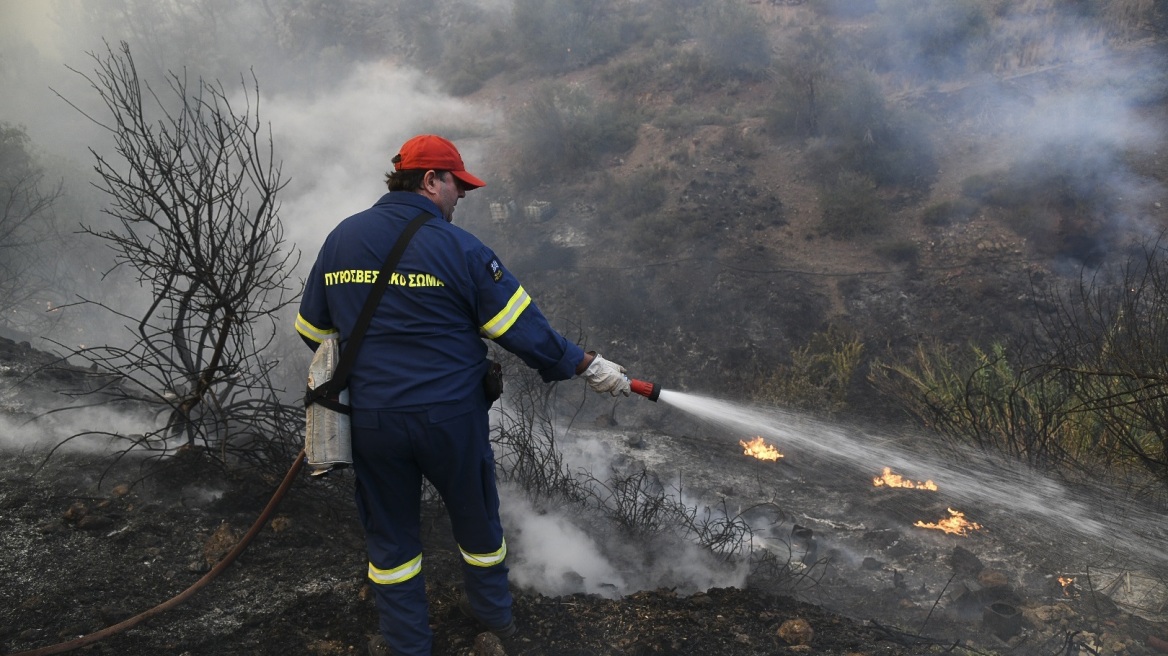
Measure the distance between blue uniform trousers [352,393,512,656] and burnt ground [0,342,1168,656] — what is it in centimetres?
26

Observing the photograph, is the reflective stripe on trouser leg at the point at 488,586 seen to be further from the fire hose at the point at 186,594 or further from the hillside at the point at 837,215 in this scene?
the hillside at the point at 837,215

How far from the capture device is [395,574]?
109 inches

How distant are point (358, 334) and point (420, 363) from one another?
0.81 ft

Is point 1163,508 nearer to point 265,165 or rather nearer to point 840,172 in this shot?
point 840,172

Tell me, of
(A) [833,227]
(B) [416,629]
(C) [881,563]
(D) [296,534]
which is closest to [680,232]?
(A) [833,227]

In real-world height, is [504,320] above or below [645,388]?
above

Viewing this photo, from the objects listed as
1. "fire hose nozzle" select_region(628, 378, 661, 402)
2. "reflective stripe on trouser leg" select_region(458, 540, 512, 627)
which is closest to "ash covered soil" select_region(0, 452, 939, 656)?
"reflective stripe on trouser leg" select_region(458, 540, 512, 627)

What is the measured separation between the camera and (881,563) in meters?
4.40

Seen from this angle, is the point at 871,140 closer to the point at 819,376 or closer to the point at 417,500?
the point at 819,376

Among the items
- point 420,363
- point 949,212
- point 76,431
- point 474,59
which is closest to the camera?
point 420,363

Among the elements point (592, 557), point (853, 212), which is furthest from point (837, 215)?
point (592, 557)

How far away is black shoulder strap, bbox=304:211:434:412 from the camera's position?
104 inches

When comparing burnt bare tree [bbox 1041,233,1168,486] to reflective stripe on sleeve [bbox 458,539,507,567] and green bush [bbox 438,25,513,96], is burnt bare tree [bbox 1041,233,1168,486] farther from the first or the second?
green bush [bbox 438,25,513,96]

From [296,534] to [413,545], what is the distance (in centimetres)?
115
